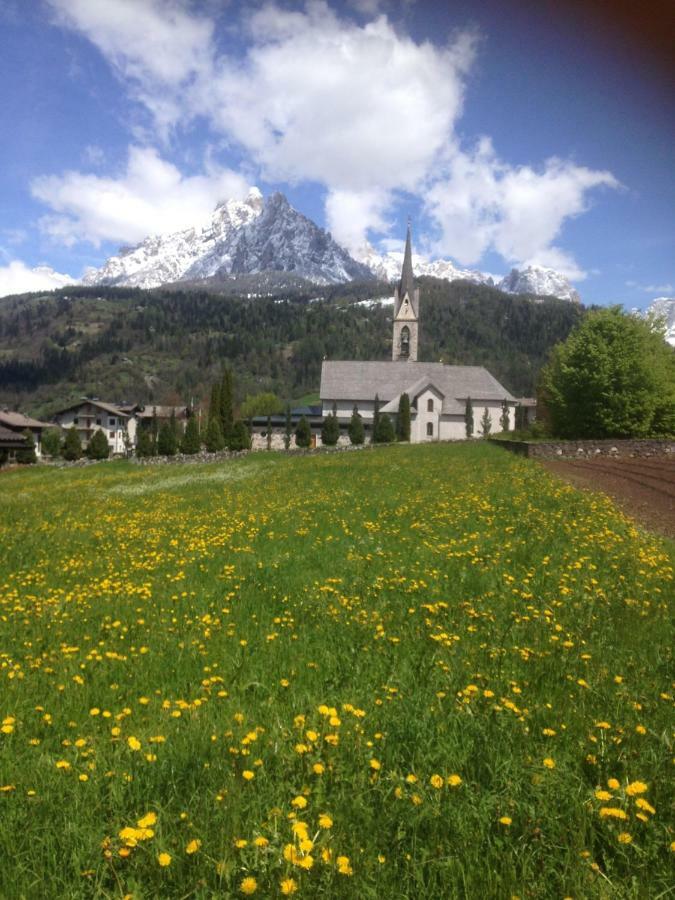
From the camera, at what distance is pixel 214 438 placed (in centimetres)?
6488

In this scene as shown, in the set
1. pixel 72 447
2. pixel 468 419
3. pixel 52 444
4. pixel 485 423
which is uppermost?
pixel 468 419

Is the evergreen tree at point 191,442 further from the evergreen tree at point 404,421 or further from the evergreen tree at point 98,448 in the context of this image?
the evergreen tree at point 404,421

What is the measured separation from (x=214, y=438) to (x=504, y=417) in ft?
175

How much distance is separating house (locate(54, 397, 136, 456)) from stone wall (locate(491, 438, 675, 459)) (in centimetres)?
9449

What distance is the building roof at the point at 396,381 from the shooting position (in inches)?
3844

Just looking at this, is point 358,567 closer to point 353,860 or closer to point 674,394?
point 353,860

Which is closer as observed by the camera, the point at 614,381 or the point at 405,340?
the point at 614,381

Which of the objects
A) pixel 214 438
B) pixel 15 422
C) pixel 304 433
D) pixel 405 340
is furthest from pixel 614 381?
pixel 15 422

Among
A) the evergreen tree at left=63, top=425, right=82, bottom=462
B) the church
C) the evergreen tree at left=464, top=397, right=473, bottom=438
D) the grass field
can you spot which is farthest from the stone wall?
the evergreen tree at left=63, top=425, right=82, bottom=462

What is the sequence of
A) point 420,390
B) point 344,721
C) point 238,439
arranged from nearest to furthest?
point 344,721 < point 238,439 < point 420,390

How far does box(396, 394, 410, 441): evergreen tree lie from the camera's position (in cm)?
8169

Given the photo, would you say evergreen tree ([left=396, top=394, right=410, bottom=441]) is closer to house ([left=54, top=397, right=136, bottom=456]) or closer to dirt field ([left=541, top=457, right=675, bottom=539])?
dirt field ([left=541, top=457, right=675, bottom=539])

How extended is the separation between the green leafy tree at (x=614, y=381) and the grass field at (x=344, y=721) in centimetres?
3830

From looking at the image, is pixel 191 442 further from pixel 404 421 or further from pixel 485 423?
pixel 485 423
